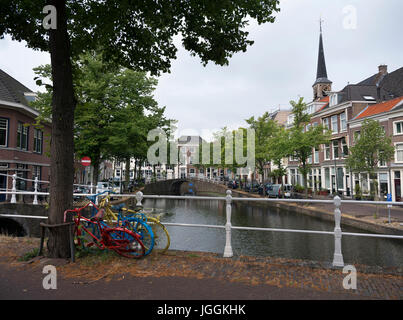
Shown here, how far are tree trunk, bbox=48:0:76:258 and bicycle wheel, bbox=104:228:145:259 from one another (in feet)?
2.47

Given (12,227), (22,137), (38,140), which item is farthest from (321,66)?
(12,227)

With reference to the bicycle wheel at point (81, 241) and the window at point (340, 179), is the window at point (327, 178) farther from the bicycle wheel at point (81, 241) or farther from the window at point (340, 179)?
the bicycle wheel at point (81, 241)

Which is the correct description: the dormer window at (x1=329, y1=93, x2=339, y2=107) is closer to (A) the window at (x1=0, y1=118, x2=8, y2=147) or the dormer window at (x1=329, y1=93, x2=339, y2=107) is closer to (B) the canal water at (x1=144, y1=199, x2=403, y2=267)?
(B) the canal water at (x1=144, y1=199, x2=403, y2=267)

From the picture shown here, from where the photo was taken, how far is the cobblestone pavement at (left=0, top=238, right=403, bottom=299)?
3652mm

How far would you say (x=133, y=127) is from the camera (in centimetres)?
2150

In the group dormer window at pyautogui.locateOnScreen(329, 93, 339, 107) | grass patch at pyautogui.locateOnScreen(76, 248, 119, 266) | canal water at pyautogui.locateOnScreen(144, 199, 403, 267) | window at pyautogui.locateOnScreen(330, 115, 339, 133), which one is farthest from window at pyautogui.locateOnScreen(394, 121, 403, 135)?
grass patch at pyautogui.locateOnScreen(76, 248, 119, 266)

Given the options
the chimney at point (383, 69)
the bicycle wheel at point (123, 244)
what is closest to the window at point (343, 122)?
the chimney at point (383, 69)

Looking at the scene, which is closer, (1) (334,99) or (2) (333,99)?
(1) (334,99)

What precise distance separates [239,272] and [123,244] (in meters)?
2.08

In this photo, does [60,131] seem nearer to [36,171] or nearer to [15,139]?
[15,139]

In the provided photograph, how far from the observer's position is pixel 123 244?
16.3ft
